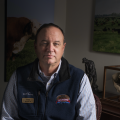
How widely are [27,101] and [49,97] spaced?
0.19 metres

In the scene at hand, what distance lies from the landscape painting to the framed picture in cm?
114

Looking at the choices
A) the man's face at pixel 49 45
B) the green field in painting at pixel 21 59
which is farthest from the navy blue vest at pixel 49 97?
the green field in painting at pixel 21 59

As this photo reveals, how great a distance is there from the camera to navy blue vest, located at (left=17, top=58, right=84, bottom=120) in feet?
3.87

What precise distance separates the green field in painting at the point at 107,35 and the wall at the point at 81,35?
0.12 m

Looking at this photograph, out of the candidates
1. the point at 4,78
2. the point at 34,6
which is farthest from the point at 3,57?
the point at 34,6

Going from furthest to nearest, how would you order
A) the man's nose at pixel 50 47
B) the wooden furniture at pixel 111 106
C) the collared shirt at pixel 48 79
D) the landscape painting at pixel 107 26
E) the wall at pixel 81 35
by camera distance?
the wall at pixel 81 35 → the landscape painting at pixel 107 26 → the wooden furniture at pixel 111 106 → the collared shirt at pixel 48 79 → the man's nose at pixel 50 47

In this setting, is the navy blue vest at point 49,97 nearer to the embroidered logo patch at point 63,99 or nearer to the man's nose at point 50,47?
the embroidered logo patch at point 63,99

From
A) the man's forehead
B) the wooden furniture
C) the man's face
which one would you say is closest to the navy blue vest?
the man's face

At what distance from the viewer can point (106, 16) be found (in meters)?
2.70

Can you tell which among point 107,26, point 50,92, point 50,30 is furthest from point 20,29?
point 50,92

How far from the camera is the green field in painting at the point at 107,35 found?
8.41ft

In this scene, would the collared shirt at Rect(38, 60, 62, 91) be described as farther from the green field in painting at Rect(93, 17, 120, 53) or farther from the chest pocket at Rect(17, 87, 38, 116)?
the green field in painting at Rect(93, 17, 120, 53)

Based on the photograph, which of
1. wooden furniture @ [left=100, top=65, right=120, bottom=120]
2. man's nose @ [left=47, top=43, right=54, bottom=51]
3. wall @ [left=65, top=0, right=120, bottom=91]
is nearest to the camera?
man's nose @ [left=47, top=43, right=54, bottom=51]

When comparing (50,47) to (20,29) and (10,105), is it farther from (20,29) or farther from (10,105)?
(20,29)
